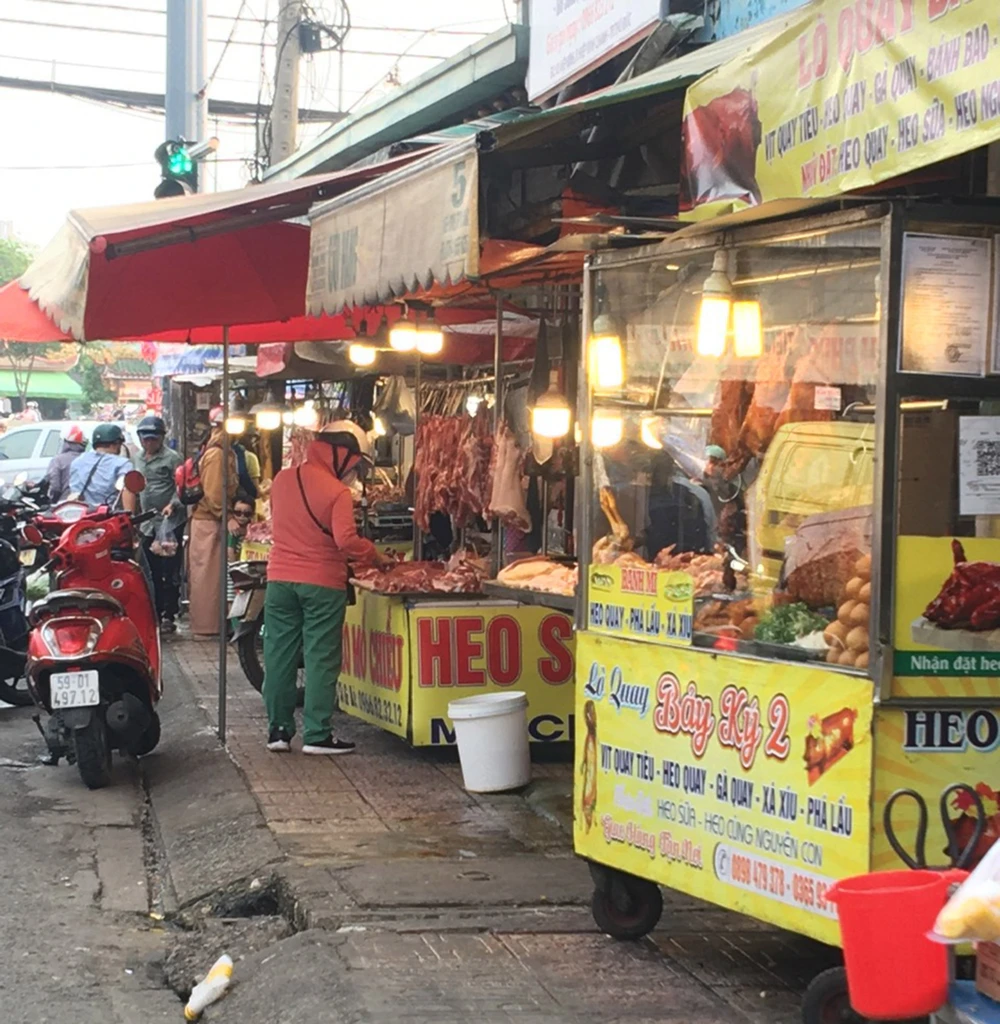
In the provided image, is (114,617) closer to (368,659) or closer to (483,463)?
(368,659)

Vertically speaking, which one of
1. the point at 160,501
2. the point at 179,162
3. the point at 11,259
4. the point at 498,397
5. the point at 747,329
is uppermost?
the point at 11,259

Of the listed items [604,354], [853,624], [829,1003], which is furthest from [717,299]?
[829,1003]

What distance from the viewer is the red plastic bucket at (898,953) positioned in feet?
11.4

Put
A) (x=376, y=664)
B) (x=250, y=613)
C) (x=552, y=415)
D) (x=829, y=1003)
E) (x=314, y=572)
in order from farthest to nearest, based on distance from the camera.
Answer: (x=250, y=613), (x=376, y=664), (x=314, y=572), (x=552, y=415), (x=829, y=1003)

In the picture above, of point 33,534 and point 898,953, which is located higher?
point 33,534

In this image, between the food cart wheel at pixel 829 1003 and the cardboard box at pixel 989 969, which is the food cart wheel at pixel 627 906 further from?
the cardboard box at pixel 989 969

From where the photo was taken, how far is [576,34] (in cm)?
1062

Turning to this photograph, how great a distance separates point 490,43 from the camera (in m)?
12.2

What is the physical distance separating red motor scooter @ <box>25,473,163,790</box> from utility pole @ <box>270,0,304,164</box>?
29.8 ft

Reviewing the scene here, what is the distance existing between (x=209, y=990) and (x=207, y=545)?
9.18 metres

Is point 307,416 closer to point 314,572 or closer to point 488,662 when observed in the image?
point 314,572

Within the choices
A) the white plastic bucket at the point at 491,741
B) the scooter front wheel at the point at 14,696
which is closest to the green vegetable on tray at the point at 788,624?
the white plastic bucket at the point at 491,741

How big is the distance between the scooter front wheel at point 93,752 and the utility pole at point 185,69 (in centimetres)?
911

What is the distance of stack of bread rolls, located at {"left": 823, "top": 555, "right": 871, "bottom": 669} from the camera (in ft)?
14.5
